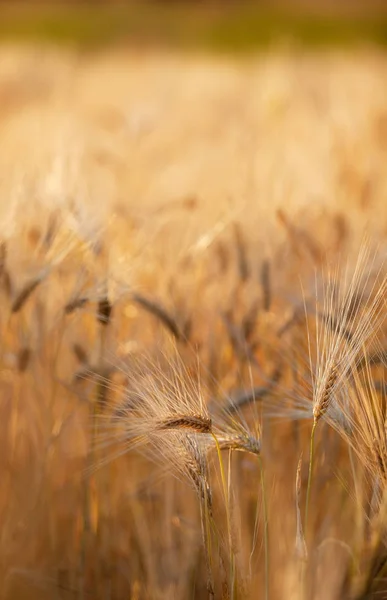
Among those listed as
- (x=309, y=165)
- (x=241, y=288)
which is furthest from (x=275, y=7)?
(x=241, y=288)

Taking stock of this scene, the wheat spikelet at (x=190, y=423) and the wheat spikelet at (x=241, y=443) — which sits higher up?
the wheat spikelet at (x=190, y=423)

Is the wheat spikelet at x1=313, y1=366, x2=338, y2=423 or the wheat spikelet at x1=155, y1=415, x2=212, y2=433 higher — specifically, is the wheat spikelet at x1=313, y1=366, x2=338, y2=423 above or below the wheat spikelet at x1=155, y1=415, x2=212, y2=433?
above

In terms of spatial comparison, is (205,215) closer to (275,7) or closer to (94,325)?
(94,325)

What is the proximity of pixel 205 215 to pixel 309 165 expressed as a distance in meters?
1.15

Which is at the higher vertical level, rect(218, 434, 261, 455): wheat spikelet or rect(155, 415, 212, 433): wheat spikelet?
rect(155, 415, 212, 433): wheat spikelet

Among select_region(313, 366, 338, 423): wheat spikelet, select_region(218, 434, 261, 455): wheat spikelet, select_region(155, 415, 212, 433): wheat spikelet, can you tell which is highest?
select_region(313, 366, 338, 423): wheat spikelet

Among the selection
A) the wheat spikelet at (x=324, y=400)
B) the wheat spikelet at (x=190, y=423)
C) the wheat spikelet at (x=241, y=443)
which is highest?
the wheat spikelet at (x=324, y=400)

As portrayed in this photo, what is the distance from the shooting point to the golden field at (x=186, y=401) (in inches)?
27.6

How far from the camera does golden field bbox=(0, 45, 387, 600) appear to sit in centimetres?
70

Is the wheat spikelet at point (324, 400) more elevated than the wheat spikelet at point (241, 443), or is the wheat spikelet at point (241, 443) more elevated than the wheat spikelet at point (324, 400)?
the wheat spikelet at point (324, 400)

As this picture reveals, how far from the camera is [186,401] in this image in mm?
713

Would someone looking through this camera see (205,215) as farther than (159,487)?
Yes

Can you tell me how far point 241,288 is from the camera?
4.17 feet

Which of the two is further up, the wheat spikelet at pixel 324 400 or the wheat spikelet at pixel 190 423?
the wheat spikelet at pixel 324 400
